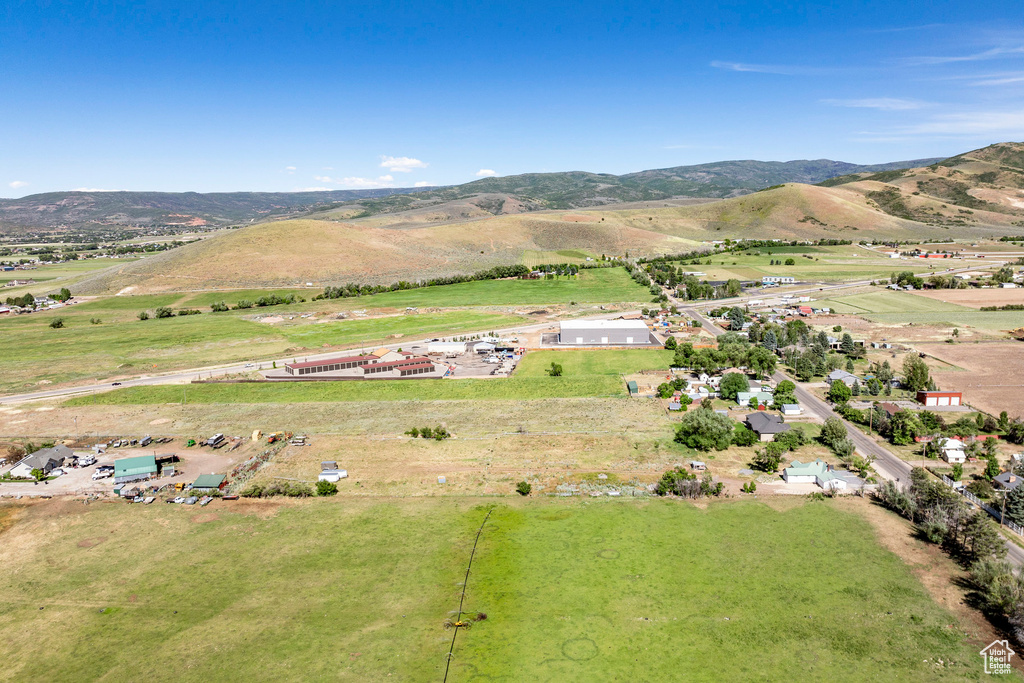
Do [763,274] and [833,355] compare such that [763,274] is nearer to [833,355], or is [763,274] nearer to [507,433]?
[833,355]

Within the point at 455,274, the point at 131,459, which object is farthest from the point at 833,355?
the point at 455,274

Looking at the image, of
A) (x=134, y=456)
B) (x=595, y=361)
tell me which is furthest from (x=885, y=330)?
(x=134, y=456)

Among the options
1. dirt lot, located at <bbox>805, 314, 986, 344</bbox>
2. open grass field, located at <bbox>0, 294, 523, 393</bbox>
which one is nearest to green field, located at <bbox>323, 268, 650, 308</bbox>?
open grass field, located at <bbox>0, 294, 523, 393</bbox>

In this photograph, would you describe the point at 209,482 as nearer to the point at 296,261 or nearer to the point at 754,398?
the point at 754,398

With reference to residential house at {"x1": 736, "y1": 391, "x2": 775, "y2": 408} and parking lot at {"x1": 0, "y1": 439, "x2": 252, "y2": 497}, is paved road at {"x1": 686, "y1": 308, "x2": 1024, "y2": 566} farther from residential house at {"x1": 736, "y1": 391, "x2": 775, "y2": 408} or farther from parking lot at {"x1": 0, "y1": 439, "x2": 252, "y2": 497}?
parking lot at {"x1": 0, "y1": 439, "x2": 252, "y2": 497}

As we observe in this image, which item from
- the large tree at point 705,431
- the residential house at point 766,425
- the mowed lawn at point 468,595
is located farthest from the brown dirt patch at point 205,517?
the residential house at point 766,425
